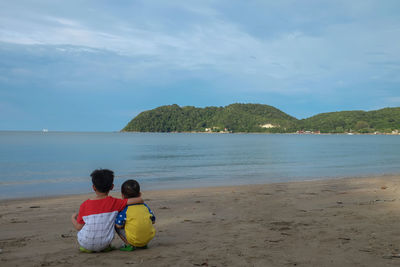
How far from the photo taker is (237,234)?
665 cm

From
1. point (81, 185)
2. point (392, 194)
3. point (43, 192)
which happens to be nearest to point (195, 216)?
point (392, 194)

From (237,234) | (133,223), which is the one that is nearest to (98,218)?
(133,223)

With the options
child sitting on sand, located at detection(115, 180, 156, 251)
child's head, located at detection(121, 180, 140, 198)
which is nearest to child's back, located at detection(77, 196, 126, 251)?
child sitting on sand, located at detection(115, 180, 156, 251)

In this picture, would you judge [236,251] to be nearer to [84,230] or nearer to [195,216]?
[84,230]

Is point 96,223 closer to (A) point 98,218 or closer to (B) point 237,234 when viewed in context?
(A) point 98,218

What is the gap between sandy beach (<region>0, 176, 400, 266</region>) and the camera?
5055 millimetres

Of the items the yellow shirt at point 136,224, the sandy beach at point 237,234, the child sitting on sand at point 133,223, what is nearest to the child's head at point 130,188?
the child sitting on sand at point 133,223

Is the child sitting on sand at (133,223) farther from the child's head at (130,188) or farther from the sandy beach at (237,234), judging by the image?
the sandy beach at (237,234)

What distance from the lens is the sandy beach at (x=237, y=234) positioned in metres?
5.05

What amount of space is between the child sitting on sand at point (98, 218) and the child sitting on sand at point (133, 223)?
15 cm

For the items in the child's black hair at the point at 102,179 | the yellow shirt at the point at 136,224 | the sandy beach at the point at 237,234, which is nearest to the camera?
the sandy beach at the point at 237,234

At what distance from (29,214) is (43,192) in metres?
5.95

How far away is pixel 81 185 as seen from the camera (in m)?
17.3

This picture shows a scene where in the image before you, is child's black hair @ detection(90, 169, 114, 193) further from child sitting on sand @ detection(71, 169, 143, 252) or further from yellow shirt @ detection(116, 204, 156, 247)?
yellow shirt @ detection(116, 204, 156, 247)
